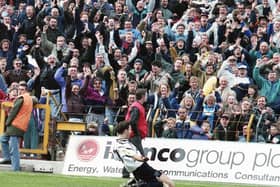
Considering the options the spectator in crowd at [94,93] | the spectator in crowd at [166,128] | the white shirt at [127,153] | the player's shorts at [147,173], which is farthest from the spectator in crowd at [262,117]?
the player's shorts at [147,173]

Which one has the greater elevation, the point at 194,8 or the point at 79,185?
the point at 194,8

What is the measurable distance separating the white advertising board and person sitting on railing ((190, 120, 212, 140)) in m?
1.06

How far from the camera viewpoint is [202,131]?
24703 mm

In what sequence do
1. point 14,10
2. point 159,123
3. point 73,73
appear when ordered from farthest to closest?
point 14,10, point 73,73, point 159,123

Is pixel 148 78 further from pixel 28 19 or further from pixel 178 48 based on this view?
pixel 28 19

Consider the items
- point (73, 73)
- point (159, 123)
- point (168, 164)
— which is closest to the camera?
point (168, 164)

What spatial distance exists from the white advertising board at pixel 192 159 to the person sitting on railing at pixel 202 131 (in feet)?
3.47

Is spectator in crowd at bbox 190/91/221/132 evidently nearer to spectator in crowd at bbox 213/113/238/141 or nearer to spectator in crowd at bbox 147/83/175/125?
spectator in crowd at bbox 213/113/238/141

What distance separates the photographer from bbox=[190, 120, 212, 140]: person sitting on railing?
24570 mm

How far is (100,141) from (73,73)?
3.10 metres

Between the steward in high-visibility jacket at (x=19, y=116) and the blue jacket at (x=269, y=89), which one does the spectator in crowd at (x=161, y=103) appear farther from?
the steward in high-visibility jacket at (x=19, y=116)

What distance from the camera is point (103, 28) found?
29.0 m

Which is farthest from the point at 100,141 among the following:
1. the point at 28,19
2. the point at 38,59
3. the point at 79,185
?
the point at 28,19

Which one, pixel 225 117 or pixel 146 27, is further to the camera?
pixel 146 27
